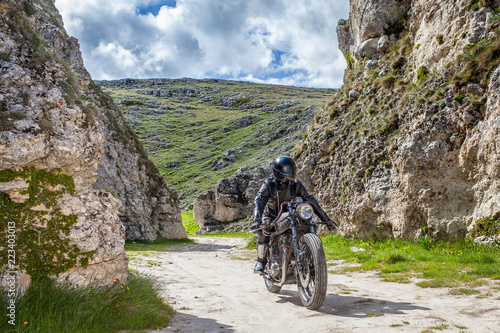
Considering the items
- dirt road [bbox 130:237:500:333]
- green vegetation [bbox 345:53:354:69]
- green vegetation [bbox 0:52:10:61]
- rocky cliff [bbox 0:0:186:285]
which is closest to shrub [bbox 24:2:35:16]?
rocky cliff [bbox 0:0:186:285]

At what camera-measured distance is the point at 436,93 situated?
11.4 m

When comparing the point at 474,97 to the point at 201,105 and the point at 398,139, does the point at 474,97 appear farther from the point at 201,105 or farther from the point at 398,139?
the point at 201,105

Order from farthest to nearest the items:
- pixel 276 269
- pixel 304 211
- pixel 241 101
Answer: pixel 241 101
pixel 276 269
pixel 304 211

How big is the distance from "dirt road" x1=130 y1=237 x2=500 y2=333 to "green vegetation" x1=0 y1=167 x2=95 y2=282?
185 centimetres

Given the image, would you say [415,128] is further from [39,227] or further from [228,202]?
[228,202]

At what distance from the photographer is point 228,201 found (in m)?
37.2

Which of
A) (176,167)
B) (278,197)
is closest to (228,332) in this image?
(278,197)

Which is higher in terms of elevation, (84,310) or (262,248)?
(262,248)

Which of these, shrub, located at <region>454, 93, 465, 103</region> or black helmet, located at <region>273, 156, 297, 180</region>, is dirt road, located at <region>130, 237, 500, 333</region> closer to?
black helmet, located at <region>273, 156, 297, 180</region>

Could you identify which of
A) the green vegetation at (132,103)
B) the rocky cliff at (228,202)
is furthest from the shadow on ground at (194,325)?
the green vegetation at (132,103)

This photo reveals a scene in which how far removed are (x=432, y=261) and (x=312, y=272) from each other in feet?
15.2

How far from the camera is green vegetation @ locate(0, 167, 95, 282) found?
4.54 metres

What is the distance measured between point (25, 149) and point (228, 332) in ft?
12.1

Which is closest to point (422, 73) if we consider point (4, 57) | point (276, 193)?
point (276, 193)
